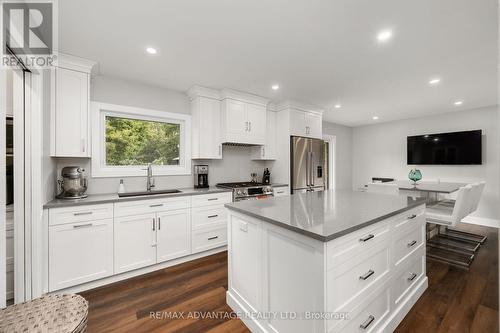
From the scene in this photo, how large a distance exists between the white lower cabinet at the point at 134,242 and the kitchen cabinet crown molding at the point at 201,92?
1.84 m

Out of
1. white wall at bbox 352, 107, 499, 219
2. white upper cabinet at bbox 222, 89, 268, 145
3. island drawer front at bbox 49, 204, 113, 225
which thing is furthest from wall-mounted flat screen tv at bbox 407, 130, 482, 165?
island drawer front at bbox 49, 204, 113, 225

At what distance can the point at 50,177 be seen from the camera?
217 cm

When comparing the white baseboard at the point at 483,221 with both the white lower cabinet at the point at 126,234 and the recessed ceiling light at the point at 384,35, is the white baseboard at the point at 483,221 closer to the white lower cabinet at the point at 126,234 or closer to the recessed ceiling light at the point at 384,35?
the recessed ceiling light at the point at 384,35

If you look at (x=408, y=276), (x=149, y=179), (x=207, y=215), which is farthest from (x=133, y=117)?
(x=408, y=276)

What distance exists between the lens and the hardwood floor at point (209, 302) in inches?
63.9

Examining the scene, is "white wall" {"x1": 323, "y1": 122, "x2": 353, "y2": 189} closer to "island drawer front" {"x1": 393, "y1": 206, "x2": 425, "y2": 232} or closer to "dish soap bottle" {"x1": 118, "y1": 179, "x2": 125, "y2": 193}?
"island drawer front" {"x1": 393, "y1": 206, "x2": 425, "y2": 232}

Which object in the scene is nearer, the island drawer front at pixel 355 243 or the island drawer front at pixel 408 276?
the island drawer front at pixel 355 243

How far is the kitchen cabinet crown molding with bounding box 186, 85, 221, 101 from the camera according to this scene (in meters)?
3.12

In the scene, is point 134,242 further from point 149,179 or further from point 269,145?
point 269,145

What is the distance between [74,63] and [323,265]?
300cm

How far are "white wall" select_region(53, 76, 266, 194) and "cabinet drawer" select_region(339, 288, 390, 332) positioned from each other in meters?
2.68

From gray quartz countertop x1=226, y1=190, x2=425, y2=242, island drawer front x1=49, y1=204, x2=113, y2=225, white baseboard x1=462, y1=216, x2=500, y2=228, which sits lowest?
white baseboard x1=462, y1=216, x2=500, y2=228

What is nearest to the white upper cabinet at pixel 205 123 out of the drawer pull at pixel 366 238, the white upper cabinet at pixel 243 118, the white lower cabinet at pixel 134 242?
the white upper cabinet at pixel 243 118

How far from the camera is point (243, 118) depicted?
348cm
